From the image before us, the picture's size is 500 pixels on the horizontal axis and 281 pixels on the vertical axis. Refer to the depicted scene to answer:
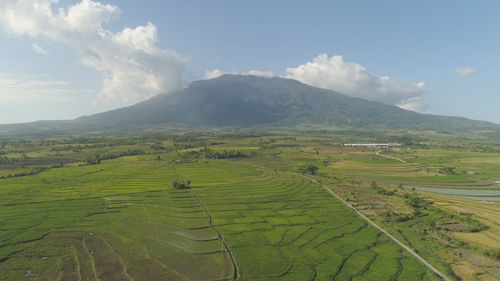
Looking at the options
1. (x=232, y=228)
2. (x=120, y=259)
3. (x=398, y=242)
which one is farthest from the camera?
(x=232, y=228)

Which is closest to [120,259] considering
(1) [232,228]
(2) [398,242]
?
(1) [232,228]

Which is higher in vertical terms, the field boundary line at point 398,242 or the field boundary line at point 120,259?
the field boundary line at point 120,259

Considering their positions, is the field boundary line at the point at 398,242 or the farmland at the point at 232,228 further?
the field boundary line at the point at 398,242

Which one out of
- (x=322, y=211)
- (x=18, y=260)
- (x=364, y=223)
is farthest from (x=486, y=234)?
(x=18, y=260)

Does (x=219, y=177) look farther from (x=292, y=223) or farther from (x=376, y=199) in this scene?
(x=376, y=199)

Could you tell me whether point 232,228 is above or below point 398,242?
above

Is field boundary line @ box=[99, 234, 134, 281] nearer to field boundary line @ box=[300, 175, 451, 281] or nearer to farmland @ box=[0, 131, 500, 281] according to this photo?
farmland @ box=[0, 131, 500, 281]

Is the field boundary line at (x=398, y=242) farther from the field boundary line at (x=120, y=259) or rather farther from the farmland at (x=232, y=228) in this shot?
the field boundary line at (x=120, y=259)

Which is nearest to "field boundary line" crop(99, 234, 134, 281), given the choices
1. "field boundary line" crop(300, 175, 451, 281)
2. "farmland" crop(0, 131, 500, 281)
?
"farmland" crop(0, 131, 500, 281)

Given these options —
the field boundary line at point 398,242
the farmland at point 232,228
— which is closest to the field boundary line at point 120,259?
the farmland at point 232,228

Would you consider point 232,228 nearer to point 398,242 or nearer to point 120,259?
point 120,259
